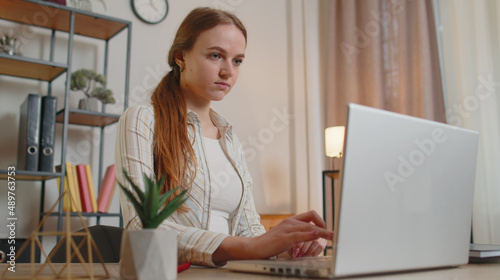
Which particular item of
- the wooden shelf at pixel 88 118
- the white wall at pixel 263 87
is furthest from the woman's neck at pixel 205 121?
the white wall at pixel 263 87

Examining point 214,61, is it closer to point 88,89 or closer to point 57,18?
point 88,89

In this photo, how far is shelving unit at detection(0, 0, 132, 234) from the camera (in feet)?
6.25

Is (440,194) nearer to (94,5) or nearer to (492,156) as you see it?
(492,156)

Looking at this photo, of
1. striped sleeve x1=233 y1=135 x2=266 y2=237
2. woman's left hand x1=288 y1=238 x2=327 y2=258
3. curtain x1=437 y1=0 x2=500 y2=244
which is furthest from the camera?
curtain x1=437 y1=0 x2=500 y2=244

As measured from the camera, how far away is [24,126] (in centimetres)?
192

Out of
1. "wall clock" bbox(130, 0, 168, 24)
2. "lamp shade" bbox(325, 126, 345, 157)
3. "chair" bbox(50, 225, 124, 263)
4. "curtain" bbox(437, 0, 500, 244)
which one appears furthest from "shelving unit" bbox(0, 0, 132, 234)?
"curtain" bbox(437, 0, 500, 244)

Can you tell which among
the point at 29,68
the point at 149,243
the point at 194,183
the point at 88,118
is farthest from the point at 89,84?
the point at 149,243

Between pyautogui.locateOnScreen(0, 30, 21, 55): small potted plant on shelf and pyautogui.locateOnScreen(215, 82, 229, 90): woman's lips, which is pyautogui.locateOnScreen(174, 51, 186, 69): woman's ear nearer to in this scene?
pyautogui.locateOnScreen(215, 82, 229, 90): woman's lips

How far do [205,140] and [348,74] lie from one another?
72.7 inches

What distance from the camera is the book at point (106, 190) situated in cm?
209

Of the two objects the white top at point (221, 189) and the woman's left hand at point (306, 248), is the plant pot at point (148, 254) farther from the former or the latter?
the white top at point (221, 189)

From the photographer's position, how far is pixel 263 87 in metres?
2.99

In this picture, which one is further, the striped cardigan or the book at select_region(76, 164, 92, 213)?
the book at select_region(76, 164, 92, 213)

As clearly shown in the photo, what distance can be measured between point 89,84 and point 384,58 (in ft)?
5.81
